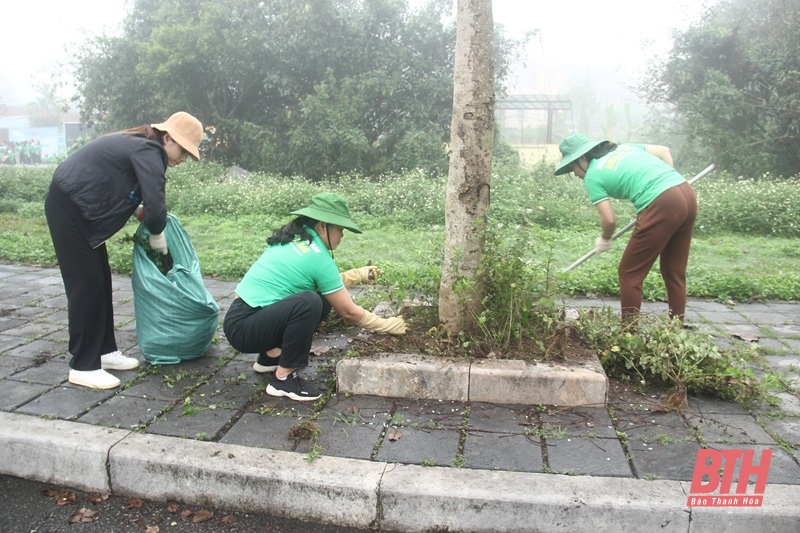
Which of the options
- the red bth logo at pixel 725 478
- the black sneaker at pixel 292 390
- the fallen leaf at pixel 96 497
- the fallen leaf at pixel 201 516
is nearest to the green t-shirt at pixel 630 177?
the red bth logo at pixel 725 478

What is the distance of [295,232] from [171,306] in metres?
0.95

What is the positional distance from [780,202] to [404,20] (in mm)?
10882

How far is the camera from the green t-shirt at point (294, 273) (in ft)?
10.9

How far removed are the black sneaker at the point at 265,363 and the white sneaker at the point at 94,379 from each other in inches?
30.8

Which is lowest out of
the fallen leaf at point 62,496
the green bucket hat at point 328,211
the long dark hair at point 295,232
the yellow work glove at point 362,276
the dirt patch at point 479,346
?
the fallen leaf at point 62,496

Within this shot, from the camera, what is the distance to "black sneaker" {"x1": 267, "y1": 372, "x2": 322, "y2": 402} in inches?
130

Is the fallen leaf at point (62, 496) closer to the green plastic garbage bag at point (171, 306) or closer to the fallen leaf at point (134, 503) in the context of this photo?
the fallen leaf at point (134, 503)

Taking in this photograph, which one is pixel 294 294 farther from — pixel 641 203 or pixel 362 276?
pixel 641 203

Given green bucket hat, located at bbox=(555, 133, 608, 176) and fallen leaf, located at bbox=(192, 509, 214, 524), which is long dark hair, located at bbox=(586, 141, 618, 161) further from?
fallen leaf, located at bbox=(192, 509, 214, 524)

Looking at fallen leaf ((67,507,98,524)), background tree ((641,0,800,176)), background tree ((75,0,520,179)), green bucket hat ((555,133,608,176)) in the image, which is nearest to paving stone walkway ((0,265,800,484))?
fallen leaf ((67,507,98,524))

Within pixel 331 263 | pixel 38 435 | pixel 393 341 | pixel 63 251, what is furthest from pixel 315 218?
pixel 38 435

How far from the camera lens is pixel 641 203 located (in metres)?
3.95

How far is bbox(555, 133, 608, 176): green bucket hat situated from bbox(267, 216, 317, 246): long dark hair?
70.9 inches

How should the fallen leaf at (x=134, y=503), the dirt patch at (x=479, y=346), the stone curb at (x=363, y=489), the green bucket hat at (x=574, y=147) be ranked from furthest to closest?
the green bucket hat at (x=574, y=147) → the dirt patch at (x=479, y=346) → the fallen leaf at (x=134, y=503) → the stone curb at (x=363, y=489)
